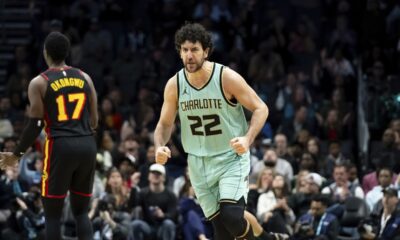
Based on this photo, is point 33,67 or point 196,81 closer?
point 196,81

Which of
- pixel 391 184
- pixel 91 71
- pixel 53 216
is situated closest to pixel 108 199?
pixel 391 184

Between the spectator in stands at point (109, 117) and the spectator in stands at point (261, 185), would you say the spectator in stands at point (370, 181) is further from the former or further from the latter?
the spectator in stands at point (109, 117)

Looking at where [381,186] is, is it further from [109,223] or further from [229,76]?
[229,76]

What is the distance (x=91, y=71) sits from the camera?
21281 millimetres

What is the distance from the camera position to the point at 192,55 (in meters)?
9.20

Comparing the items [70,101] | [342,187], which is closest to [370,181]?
[342,187]

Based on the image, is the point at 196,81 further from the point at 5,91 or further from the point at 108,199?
the point at 5,91

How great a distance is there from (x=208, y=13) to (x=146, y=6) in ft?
6.87

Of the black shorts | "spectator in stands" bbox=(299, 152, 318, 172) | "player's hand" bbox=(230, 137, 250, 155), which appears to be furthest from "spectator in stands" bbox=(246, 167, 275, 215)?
"player's hand" bbox=(230, 137, 250, 155)

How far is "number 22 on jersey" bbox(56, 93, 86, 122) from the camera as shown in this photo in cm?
962

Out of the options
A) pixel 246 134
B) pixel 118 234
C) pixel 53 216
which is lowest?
pixel 118 234

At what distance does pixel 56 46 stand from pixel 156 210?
574 centimetres

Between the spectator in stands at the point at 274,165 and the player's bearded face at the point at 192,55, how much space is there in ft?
24.4

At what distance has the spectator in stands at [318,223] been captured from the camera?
14.5 m
